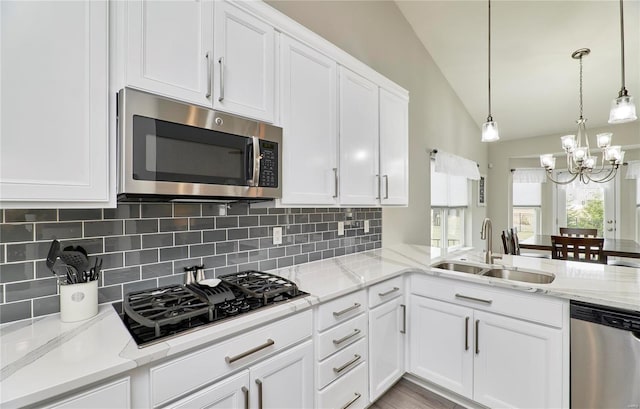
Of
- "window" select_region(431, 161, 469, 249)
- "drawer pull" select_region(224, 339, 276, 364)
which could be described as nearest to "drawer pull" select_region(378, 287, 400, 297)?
"drawer pull" select_region(224, 339, 276, 364)

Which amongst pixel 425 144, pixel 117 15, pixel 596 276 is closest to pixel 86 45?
pixel 117 15

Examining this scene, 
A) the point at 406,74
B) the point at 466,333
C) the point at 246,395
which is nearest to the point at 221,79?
the point at 246,395

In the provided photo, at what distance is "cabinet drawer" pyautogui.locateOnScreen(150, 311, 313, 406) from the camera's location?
0.96m

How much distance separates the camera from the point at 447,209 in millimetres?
4582

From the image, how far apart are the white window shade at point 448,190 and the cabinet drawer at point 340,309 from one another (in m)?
2.79

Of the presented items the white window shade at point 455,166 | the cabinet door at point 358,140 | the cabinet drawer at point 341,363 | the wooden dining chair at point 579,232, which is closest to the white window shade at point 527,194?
the wooden dining chair at point 579,232

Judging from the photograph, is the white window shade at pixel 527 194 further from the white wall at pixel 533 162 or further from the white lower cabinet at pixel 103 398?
the white lower cabinet at pixel 103 398

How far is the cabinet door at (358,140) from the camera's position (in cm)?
203

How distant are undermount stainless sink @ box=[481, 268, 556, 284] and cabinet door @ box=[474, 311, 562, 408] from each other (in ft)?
1.51

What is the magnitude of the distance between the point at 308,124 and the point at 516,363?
187 cm

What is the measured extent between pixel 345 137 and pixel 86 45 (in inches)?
56.4

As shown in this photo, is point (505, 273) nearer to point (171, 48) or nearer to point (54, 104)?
point (171, 48)

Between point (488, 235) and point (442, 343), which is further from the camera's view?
point (488, 235)

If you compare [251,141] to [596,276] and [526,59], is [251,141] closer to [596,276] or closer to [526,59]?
[596,276]
